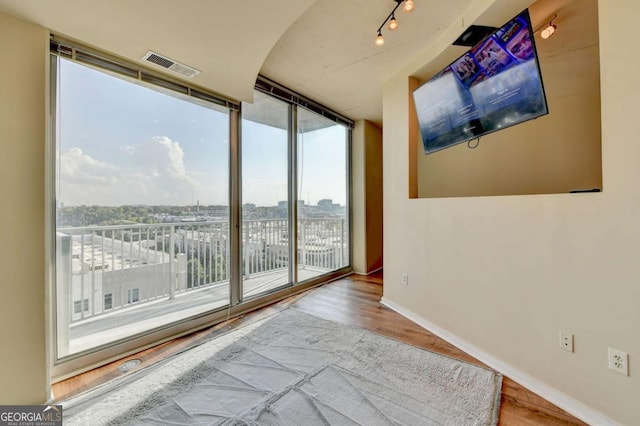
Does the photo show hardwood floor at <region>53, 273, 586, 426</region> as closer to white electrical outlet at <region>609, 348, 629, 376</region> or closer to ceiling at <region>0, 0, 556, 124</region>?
white electrical outlet at <region>609, 348, 629, 376</region>

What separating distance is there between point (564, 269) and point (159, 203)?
3214mm

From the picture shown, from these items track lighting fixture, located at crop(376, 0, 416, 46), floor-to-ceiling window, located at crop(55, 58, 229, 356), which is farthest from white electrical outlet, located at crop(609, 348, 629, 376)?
floor-to-ceiling window, located at crop(55, 58, 229, 356)

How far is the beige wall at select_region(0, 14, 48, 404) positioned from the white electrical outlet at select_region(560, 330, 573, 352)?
3.20 m

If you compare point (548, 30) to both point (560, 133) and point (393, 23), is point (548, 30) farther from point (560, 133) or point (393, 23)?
point (393, 23)

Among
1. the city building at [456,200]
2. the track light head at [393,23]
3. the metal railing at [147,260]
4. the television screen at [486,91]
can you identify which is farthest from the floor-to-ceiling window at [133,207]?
the television screen at [486,91]

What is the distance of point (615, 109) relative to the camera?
138 cm

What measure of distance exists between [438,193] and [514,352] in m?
1.88

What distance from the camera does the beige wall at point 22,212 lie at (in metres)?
1.51

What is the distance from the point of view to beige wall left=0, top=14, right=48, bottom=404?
151 centimetres

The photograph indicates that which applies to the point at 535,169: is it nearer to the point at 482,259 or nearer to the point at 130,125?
the point at 482,259

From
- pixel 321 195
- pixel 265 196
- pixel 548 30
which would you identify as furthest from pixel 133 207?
pixel 548 30

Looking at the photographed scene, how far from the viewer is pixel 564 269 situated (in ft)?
5.28

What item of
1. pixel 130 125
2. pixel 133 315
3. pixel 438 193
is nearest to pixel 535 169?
pixel 438 193

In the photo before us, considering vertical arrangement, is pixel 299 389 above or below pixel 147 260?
below
